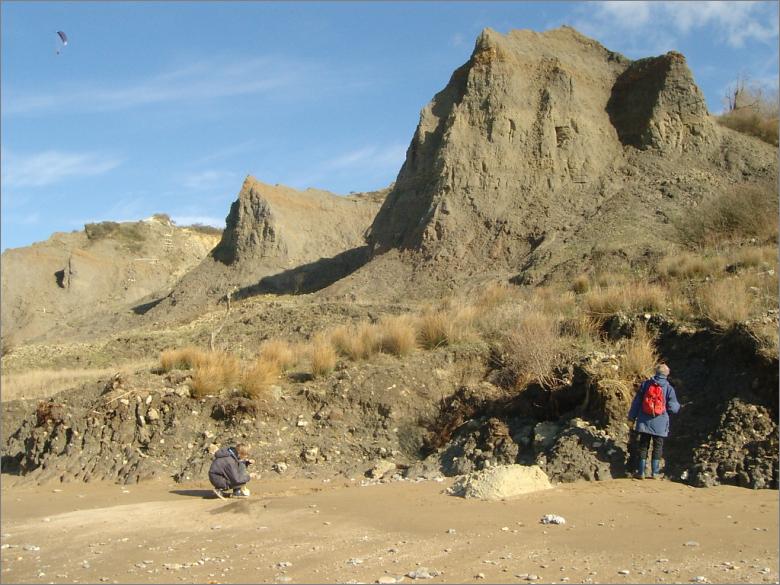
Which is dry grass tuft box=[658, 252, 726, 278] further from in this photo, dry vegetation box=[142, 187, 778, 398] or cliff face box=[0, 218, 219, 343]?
cliff face box=[0, 218, 219, 343]

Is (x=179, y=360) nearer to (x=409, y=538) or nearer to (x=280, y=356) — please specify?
(x=280, y=356)

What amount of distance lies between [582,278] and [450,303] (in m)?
3.32

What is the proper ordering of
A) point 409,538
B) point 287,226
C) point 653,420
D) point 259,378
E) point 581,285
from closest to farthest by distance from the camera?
point 409,538, point 653,420, point 259,378, point 581,285, point 287,226

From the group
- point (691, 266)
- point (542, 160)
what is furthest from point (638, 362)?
point (542, 160)

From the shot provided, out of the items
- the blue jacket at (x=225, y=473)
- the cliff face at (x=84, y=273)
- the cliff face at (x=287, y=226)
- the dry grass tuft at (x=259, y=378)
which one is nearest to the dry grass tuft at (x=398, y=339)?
the dry grass tuft at (x=259, y=378)

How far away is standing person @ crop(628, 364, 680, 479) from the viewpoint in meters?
8.84

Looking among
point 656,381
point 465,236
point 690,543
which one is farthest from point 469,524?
point 465,236

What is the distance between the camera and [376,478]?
34.5ft

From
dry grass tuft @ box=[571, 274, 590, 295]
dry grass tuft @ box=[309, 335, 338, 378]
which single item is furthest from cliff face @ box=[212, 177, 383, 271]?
dry grass tuft @ box=[309, 335, 338, 378]

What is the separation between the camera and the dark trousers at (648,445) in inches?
348

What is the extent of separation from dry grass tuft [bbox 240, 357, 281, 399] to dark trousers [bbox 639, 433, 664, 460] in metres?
6.36

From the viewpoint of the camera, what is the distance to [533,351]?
12.1 m

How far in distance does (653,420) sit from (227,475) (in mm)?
5119

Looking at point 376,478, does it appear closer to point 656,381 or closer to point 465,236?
point 656,381
